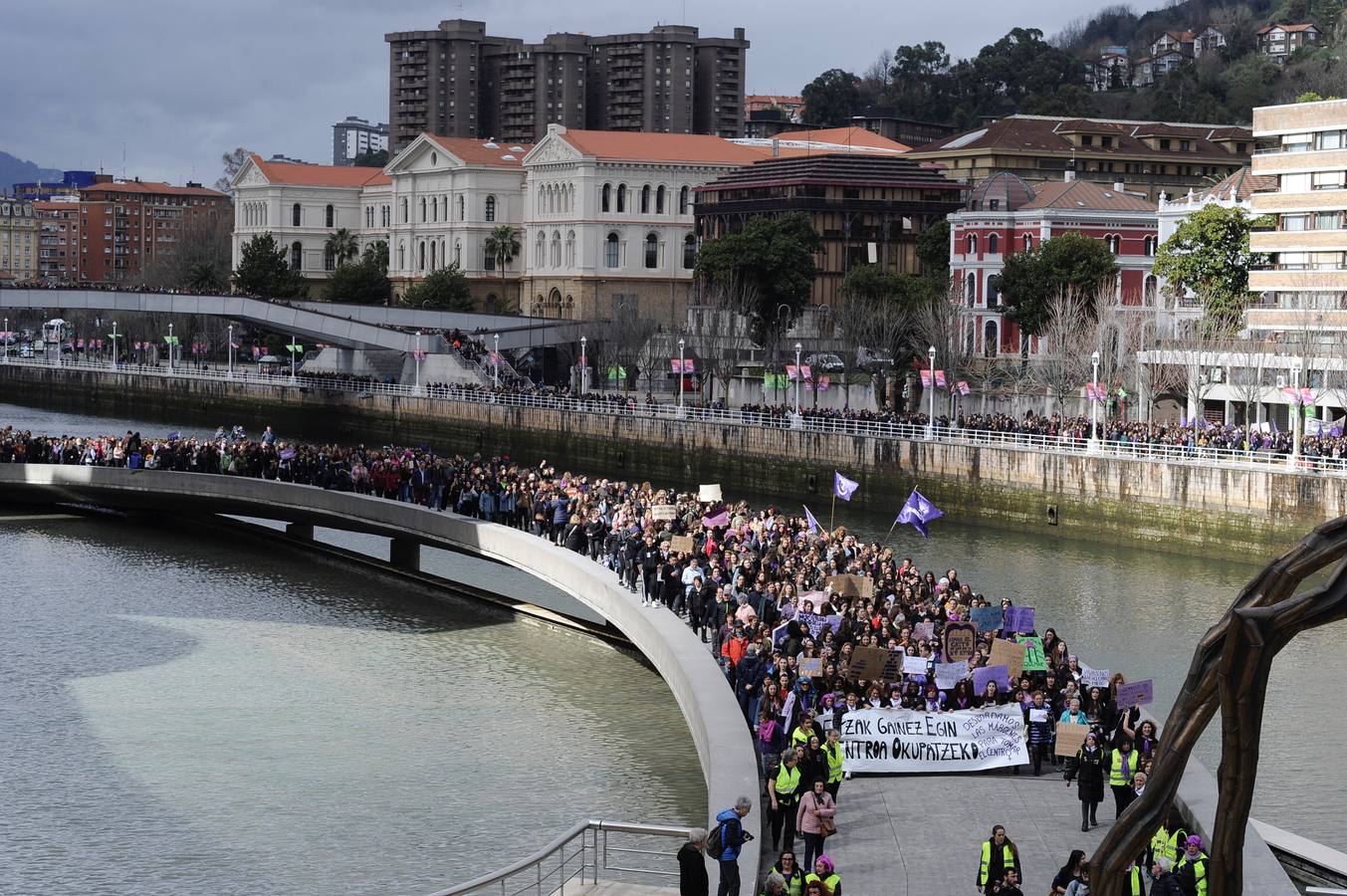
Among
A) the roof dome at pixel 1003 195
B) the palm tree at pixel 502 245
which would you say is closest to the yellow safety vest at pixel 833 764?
the roof dome at pixel 1003 195

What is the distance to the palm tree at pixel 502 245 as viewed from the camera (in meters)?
116

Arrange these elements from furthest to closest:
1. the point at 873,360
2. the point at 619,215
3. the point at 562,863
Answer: the point at 619,215 < the point at 873,360 < the point at 562,863

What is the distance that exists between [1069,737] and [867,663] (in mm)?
2183

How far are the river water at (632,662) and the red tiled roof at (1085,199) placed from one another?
35125mm

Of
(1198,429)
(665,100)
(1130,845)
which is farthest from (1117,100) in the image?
(1130,845)

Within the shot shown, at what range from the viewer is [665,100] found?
167 metres

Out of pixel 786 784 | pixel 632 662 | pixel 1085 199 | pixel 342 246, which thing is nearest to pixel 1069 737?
pixel 786 784

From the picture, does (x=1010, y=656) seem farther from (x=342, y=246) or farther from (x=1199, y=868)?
(x=342, y=246)

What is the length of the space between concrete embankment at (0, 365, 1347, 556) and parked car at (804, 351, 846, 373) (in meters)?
12.5

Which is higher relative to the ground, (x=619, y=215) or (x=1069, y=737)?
(x=619, y=215)

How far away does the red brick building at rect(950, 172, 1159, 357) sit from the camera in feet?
262

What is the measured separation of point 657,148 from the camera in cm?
11156

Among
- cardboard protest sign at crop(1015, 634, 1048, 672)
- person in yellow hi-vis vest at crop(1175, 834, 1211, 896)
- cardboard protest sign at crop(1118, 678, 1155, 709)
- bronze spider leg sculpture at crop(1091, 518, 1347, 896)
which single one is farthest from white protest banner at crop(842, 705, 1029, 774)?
bronze spider leg sculpture at crop(1091, 518, 1347, 896)

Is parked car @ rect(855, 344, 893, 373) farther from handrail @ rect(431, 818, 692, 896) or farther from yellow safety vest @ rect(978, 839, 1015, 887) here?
yellow safety vest @ rect(978, 839, 1015, 887)
